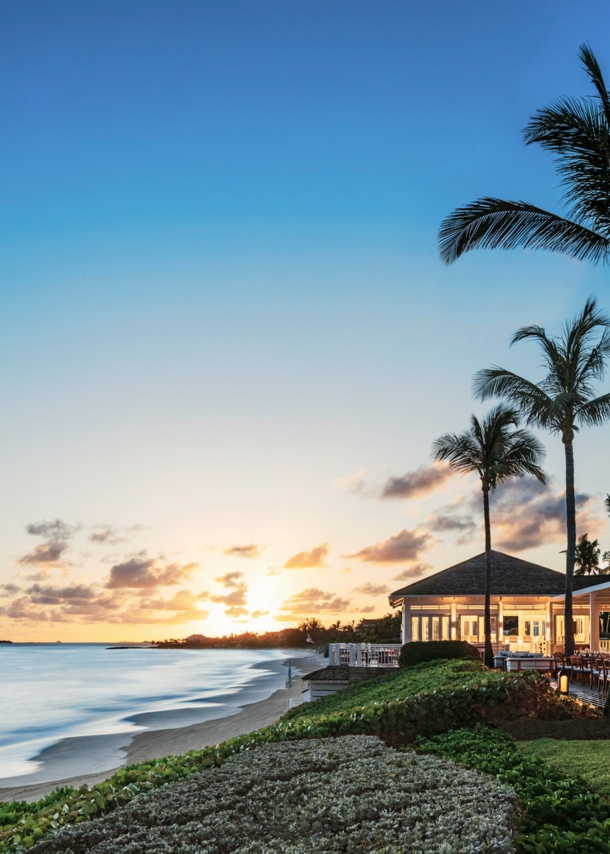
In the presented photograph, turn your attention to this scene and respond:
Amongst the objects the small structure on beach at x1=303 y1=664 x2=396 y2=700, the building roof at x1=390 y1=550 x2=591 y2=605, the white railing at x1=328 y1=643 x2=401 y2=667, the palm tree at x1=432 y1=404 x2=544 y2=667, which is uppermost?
the palm tree at x1=432 y1=404 x2=544 y2=667

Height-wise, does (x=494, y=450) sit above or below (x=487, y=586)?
above

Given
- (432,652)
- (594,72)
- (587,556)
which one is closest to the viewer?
(594,72)

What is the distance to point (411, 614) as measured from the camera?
101ft

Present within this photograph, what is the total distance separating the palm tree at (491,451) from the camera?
2805 cm

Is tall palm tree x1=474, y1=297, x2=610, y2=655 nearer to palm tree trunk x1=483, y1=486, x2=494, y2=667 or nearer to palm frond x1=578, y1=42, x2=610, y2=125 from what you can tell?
palm tree trunk x1=483, y1=486, x2=494, y2=667

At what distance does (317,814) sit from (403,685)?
1071 centimetres

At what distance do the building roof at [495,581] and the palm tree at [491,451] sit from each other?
2369 mm

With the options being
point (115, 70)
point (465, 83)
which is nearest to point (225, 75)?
point (115, 70)

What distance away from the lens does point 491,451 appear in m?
28.1

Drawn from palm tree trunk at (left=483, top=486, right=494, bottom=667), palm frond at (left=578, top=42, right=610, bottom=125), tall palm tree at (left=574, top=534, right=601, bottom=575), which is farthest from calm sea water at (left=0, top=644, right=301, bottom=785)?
tall palm tree at (left=574, top=534, right=601, bottom=575)

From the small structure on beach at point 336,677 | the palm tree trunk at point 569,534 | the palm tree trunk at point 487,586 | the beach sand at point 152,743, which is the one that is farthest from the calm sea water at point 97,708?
the palm tree trunk at point 569,534

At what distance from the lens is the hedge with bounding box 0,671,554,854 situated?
5.88m

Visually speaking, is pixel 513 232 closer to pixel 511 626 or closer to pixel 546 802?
pixel 546 802

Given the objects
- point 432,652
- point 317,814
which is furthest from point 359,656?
point 317,814
